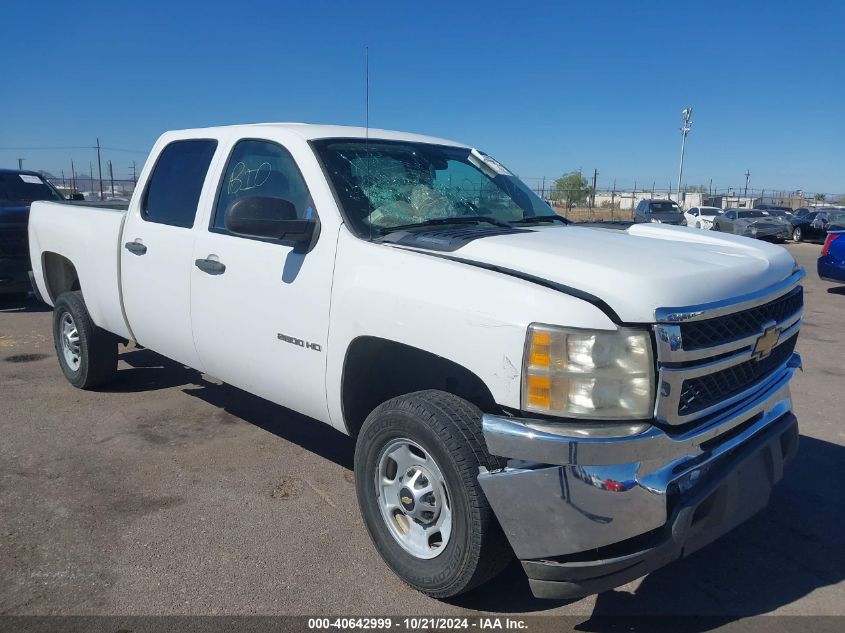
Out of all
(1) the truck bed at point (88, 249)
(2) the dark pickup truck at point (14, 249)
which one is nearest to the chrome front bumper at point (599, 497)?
(1) the truck bed at point (88, 249)

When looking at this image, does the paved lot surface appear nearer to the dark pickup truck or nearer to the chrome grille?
the chrome grille

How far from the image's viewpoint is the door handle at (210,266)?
3904 millimetres

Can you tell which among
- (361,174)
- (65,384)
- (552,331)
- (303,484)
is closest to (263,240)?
(361,174)

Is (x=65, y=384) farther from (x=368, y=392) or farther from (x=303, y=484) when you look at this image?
(x=368, y=392)

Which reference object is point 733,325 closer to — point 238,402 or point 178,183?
point 178,183

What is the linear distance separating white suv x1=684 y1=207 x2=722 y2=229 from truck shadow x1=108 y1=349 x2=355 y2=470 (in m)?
27.1

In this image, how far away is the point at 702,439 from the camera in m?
2.59

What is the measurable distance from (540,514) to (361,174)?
79.4 inches

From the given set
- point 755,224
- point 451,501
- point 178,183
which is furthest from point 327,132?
point 755,224

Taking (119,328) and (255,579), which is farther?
(119,328)

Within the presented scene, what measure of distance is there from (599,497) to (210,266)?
8.37 ft

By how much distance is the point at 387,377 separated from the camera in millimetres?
3520

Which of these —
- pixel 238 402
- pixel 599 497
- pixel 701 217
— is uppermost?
pixel 599 497

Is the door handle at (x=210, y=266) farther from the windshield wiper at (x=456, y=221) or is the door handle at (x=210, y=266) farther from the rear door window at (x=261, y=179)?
the windshield wiper at (x=456, y=221)
